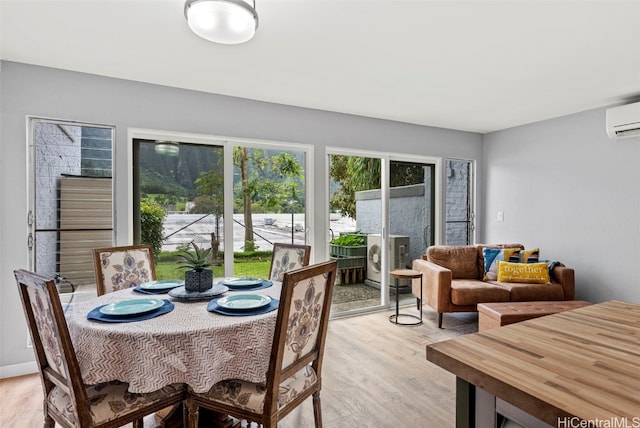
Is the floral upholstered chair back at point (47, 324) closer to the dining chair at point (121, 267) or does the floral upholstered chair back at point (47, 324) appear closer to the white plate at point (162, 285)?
the white plate at point (162, 285)

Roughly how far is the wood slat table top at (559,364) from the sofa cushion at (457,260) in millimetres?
Result: 3179

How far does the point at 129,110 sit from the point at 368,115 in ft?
8.52

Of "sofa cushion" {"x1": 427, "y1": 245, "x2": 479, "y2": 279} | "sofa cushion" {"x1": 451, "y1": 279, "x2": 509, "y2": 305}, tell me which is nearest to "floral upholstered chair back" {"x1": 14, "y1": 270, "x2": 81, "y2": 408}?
"sofa cushion" {"x1": 451, "y1": 279, "x2": 509, "y2": 305}

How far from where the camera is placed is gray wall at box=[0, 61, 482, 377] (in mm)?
2664

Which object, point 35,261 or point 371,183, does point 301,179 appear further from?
point 35,261

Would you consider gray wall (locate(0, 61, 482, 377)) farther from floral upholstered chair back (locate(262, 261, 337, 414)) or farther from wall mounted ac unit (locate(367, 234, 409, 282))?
floral upholstered chair back (locate(262, 261, 337, 414))

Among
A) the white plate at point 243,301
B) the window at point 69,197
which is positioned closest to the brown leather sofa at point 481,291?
the white plate at point 243,301

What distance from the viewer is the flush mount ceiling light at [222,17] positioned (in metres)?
1.66

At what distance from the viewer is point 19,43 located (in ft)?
7.86

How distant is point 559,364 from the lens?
782mm

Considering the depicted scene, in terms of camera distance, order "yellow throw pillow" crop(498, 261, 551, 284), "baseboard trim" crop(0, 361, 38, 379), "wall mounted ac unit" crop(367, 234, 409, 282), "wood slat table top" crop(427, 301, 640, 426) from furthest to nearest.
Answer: "wall mounted ac unit" crop(367, 234, 409, 282)
"yellow throw pillow" crop(498, 261, 551, 284)
"baseboard trim" crop(0, 361, 38, 379)
"wood slat table top" crop(427, 301, 640, 426)

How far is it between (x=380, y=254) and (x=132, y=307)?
130 inches

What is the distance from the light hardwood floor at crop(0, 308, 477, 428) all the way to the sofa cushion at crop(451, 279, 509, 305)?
1.20 ft

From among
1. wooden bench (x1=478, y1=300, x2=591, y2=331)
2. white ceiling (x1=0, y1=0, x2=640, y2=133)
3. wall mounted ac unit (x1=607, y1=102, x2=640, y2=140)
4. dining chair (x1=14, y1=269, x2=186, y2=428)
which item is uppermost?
white ceiling (x1=0, y1=0, x2=640, y2=133)
